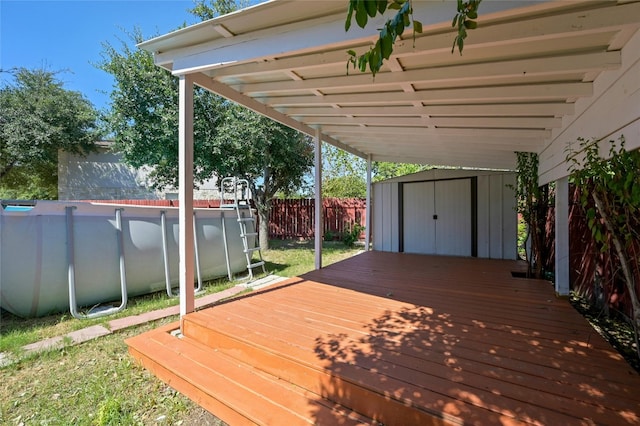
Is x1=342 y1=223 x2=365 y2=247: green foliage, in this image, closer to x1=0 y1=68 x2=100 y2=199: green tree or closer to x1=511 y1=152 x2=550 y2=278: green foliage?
x1=511 y1=152 x2=550 y2=278: green foliage

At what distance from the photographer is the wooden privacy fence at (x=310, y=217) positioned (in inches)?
460

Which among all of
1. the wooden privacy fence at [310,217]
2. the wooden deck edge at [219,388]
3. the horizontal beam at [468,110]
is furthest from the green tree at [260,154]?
the wooden deck edge at [219,388]

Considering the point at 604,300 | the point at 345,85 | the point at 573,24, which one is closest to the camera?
the point at 573,24

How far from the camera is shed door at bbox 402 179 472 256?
7.11 meters

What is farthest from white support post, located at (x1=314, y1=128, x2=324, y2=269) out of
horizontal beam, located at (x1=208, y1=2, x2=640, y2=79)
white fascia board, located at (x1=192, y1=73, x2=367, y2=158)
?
horizontal beam, located at (x1=208, y1=2, x2=640, y2=79)

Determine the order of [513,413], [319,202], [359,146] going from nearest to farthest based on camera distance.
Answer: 1. [513,413]
2. [319,202]
3. [359,146]

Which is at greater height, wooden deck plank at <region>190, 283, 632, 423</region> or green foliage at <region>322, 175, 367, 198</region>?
green foliage at <region>322, 175, 367, 198</region>

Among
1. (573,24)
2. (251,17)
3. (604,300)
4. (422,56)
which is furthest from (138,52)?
(604,300)

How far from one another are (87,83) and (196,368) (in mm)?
15058

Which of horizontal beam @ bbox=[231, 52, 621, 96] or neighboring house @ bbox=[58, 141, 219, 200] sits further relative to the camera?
neighboring house @ bbox=[58, 141, 219, 200]

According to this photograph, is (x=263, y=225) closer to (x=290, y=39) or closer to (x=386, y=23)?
(x=290, y=39)

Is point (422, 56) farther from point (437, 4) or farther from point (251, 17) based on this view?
point (251, 17)

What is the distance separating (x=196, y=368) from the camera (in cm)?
235

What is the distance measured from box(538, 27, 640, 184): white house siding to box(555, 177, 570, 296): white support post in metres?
0.56
